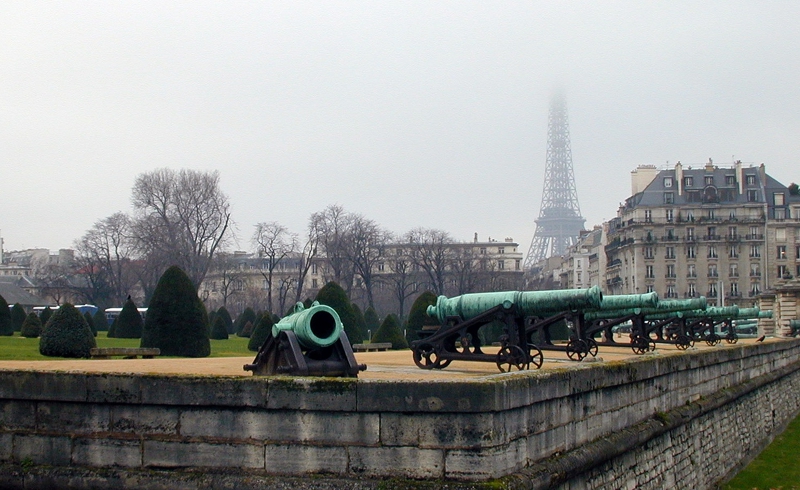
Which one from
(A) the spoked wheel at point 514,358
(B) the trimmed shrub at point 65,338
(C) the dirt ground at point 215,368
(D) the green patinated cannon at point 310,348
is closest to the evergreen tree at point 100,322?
(B) the trimmed shrub at point 65,338

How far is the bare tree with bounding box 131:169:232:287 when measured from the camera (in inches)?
2584

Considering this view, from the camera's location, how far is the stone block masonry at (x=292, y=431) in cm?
903

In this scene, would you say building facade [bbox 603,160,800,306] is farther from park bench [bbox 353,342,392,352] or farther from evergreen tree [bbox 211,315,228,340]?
park bench [bbox 353,342,392,352]

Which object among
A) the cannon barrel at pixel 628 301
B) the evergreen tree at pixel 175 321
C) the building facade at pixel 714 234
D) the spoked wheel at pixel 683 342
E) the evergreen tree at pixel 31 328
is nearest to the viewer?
the cannon barrel at pixel 628 301

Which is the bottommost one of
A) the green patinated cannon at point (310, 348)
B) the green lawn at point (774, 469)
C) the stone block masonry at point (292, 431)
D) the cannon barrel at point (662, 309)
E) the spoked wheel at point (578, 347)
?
the green lawn at point (774, 469)

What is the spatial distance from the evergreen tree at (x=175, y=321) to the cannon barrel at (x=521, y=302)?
14567 mm

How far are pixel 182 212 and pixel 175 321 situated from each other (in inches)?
1511

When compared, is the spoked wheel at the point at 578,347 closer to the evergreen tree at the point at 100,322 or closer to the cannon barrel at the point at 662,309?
the cannon barrel at the point at 662,309

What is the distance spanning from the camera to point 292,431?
9250 millimetres

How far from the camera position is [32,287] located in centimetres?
11819

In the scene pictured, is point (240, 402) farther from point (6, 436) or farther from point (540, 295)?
point (540, 295)

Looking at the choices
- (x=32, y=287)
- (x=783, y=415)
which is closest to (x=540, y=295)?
(x=783, y=415)

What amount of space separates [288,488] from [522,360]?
6133mm

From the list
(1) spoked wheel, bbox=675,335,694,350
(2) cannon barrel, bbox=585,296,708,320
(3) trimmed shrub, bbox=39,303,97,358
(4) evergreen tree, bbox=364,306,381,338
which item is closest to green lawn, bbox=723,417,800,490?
(1) spoked wheel, bbox=675,335,694,350
